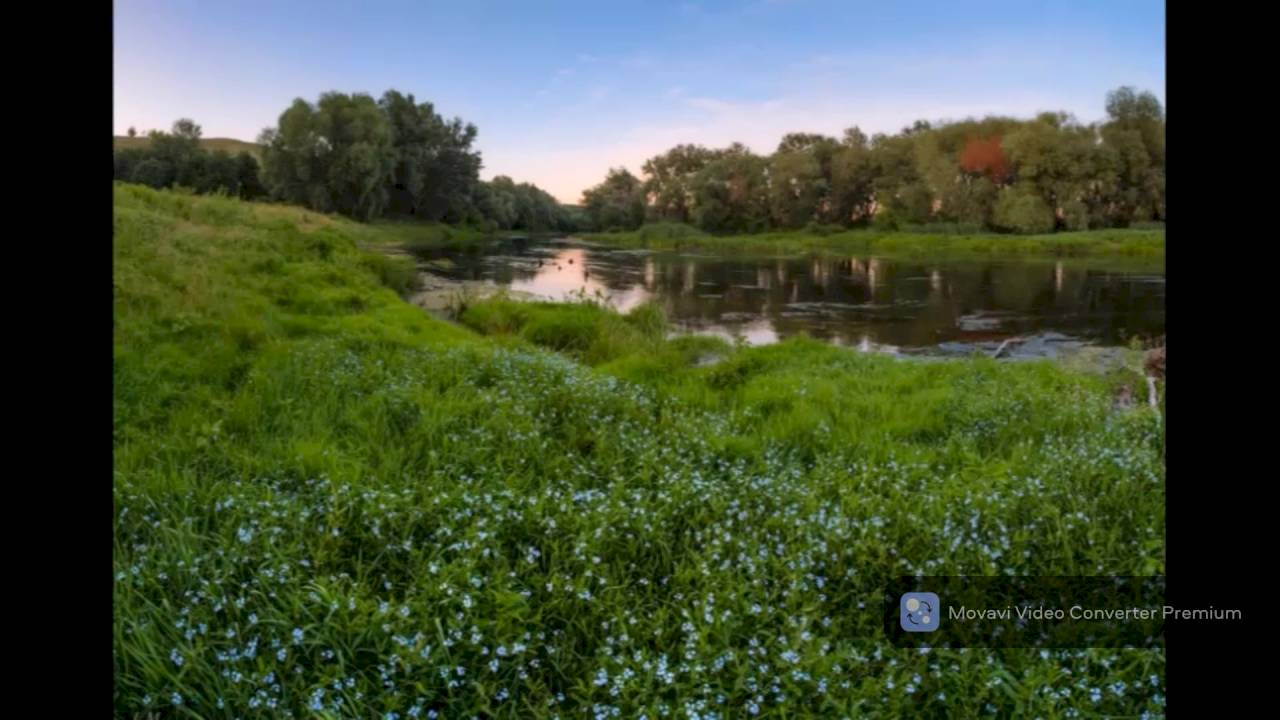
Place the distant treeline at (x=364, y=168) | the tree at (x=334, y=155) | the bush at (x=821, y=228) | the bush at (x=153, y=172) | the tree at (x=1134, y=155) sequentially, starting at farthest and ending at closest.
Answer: the bush at (x=821, y=228) < the bush at (x=153, y=172) < the tree at (x=334, y=155) < the distant treeline at (x=364, y=168) < the tree at (x=1134, y=155)

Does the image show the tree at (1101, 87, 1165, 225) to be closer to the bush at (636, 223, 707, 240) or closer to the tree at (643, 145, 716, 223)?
the tree at (643, 145, 716, 223)

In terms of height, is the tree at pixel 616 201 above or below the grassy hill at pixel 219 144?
below

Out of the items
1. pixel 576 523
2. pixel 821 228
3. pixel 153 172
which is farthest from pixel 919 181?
pixel 153 172

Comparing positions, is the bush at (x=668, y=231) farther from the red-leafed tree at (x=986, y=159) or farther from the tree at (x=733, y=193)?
the red-leafed tree at (x=986, y=159)

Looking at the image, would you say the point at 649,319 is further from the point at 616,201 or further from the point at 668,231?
the point at 616,201

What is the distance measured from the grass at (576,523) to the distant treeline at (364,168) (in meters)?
1.03

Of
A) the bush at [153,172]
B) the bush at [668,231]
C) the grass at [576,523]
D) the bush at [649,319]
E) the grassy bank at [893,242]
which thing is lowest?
the grass at [576,523]

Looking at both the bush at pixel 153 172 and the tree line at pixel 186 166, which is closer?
the tree line at pixel 186 166

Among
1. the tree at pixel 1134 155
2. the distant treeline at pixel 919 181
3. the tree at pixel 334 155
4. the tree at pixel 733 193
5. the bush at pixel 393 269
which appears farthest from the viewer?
the bush at pixel 393 269

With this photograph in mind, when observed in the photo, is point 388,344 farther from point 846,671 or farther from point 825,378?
point 846,671

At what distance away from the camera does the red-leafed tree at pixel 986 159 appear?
465cm

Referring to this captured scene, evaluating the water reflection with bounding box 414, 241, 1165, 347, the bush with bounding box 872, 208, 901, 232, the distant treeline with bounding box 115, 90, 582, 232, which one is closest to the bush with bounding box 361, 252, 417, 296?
the water reflection with bounding box 414, 241, 1165, 347

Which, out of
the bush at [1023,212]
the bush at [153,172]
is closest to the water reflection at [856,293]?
the bush at [1023,212]
